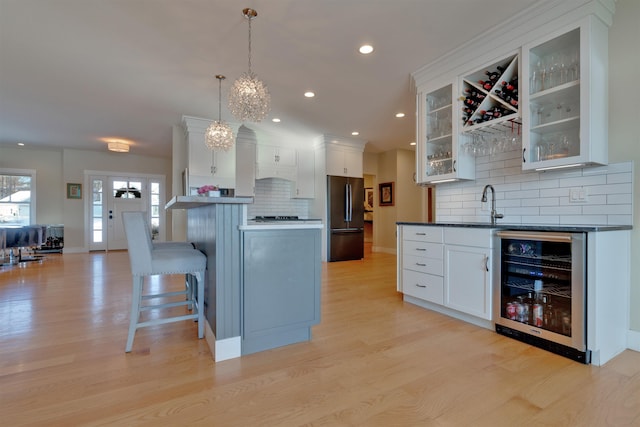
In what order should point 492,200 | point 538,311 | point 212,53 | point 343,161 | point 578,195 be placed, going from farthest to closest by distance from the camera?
1. point 343,161
2. point 212,53
3. point 492,200
4. point 578,195
5. point 538,311

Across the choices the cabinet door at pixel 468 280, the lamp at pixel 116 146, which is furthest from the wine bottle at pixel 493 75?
the lamp at pixel 116 146

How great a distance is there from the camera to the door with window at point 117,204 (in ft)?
26.1

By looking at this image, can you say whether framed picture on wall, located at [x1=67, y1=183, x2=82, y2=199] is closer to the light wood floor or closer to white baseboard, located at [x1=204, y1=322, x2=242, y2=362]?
the light wood floor

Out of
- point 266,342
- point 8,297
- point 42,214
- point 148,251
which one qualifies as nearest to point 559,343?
point 266,342

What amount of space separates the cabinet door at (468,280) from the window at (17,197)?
962cm

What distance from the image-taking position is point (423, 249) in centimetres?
297

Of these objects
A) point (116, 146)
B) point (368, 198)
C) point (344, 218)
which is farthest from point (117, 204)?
point (368, 198)

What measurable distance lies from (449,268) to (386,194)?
5238mm

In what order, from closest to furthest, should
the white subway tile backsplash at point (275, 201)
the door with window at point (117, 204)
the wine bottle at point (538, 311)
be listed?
the wine bottle at point (538, 311) < the white subway tile backsplash at point (275, 201) < the door with window at point (117, 204)

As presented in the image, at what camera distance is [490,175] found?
9.84ft

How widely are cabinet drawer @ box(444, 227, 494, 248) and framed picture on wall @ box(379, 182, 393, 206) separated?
16.4ft

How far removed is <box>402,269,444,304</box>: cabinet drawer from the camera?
2801mm

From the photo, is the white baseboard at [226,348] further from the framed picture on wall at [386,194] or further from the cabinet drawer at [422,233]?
the framed picture on wall at [386,194]

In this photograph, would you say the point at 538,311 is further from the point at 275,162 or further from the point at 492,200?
the point at 275,162
